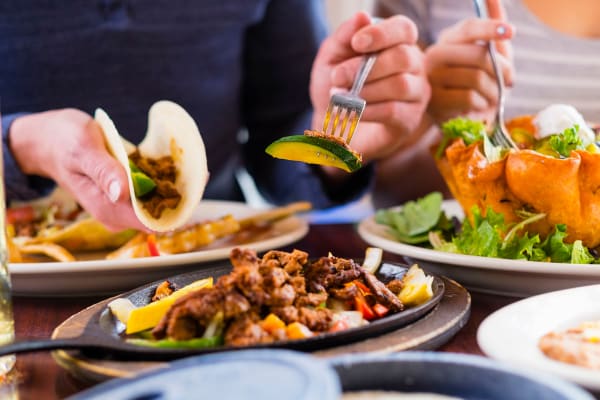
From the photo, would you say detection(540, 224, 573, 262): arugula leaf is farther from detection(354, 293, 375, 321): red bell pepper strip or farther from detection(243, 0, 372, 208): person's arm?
detection(243, 0, 372, 208): person's arm

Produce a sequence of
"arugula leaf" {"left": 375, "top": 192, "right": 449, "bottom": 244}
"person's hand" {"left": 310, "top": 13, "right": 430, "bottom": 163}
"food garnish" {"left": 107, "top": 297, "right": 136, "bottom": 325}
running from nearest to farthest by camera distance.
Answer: "food garnish" {"left": 107, "top": 297, "right": 136, "bottom": 325} → "arugula leaf" {"left": 375, "top": 192, "right": 449, "bottom": 244} → "person's hand" {"left": 310, "top": 13, "right": 430, "bottom": 163}

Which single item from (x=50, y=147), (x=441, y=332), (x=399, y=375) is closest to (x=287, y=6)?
(x=50, y=147)

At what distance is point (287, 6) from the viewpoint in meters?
3.32

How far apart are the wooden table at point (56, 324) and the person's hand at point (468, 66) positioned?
0.69 meters

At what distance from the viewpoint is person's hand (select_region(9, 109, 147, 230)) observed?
155cm

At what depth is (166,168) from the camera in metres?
1.72

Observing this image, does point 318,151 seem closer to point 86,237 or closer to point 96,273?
point 96,273

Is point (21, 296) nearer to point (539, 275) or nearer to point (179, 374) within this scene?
point (179, 374)

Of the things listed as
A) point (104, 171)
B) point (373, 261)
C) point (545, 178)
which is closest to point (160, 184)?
point (104, 171)

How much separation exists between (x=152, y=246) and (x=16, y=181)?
0.72m

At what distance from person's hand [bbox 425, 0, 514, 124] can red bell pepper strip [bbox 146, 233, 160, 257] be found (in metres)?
1.21

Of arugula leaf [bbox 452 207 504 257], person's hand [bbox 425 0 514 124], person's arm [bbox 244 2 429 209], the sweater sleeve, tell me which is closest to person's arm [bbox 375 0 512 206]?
person's hand [bbox 425 0 514 124]

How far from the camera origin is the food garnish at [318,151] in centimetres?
141

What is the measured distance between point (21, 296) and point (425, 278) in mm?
1026
